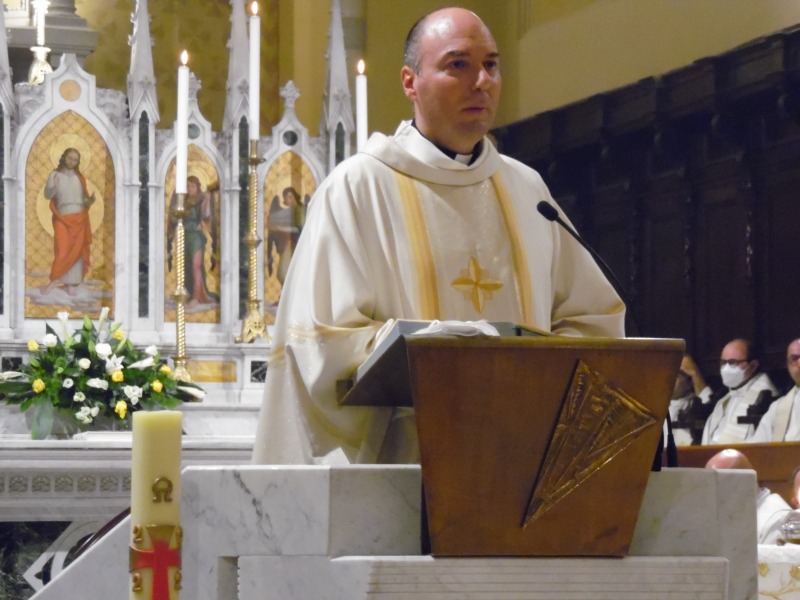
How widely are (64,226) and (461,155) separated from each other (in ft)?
14.9

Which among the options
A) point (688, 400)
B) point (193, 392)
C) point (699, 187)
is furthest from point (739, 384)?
point (193, 392)

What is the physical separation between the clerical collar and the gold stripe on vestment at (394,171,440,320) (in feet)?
0.34

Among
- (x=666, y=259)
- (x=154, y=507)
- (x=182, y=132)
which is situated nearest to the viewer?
(x=154, y=507)

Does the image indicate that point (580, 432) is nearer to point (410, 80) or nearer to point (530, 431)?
point (530, 431)

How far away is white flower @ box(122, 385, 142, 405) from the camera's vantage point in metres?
6.34

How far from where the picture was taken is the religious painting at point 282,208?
25.7 ft

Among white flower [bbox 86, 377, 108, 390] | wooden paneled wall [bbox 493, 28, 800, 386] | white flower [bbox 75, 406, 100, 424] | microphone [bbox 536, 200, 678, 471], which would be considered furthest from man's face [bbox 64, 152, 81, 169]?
microphone [bbox 536, 200, 678, 471]

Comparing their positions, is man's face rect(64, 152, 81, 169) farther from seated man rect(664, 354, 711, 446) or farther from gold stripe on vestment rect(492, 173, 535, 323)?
gold stripe on vestment rect(492, 173, 535, 323)

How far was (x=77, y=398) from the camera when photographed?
6.27 m

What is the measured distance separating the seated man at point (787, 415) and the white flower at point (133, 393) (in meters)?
3.67

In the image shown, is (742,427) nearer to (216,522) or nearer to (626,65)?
(626,65)

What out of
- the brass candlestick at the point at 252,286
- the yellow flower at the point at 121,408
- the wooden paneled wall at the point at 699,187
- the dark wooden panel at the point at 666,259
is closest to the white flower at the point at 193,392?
the yellow flower at the point at 121,408

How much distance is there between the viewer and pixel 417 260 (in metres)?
3.12

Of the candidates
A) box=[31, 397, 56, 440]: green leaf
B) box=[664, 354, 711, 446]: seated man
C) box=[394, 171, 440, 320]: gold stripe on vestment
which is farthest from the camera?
box=[664, 354, 711, 446]: seated man
